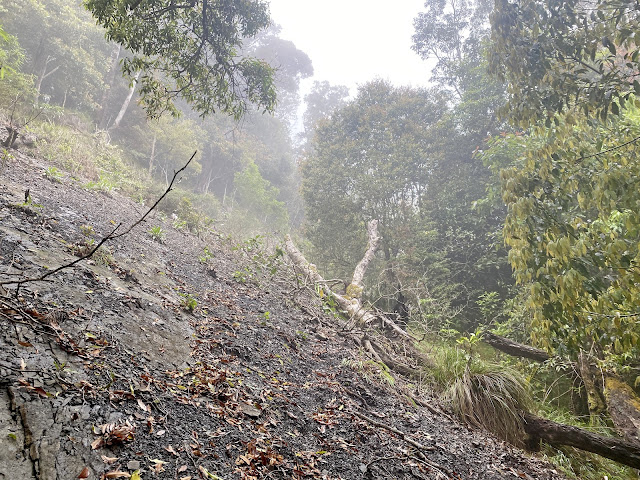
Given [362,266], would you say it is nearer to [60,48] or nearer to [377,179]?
[377,179]

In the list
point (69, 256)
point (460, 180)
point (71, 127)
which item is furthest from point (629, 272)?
point (71, 127)

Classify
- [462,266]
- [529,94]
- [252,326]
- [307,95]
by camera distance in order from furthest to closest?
[307,95], [462,266], [252,326], [529,94]

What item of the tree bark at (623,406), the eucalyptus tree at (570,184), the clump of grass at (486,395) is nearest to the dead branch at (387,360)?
the clump of grass at (486,395)

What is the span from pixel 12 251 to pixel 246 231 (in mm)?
16086

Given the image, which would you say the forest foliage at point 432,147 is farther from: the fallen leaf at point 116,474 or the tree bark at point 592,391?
the fallen leaf at point 116,474

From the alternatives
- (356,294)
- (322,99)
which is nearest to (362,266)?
(356,294)

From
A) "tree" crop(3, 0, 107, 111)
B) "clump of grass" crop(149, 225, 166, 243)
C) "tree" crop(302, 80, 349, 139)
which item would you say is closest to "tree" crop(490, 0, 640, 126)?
"clump of grass" crop(149, 225, 166, 243)

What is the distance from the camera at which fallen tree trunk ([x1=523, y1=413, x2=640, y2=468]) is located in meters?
3.21

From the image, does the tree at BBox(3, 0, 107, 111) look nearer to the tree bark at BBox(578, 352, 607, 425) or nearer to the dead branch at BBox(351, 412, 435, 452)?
the dead branch at BBox(351, 412, 435, 452)

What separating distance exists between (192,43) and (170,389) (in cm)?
479

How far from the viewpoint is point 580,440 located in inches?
140

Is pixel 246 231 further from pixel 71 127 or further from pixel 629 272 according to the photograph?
pixel 629 272

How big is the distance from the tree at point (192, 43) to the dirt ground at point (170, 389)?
A: 228 centimetres

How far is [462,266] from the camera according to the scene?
10.3 meters
